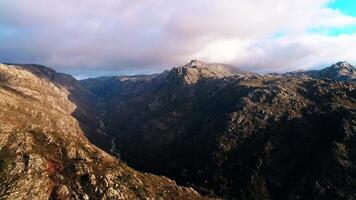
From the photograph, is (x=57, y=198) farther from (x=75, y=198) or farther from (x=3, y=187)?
(x=3, y=187)

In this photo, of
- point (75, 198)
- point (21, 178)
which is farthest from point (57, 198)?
point (21, 178)

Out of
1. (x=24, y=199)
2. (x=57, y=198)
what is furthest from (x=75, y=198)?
(x=24, y=199)

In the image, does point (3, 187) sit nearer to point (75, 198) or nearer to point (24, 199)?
point (24, 199)

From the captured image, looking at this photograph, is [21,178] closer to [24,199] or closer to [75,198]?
[24,199]

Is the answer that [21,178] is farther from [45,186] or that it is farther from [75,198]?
[75,198]

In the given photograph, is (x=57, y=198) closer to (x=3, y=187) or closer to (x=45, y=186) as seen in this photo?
(x=45, y=186)
